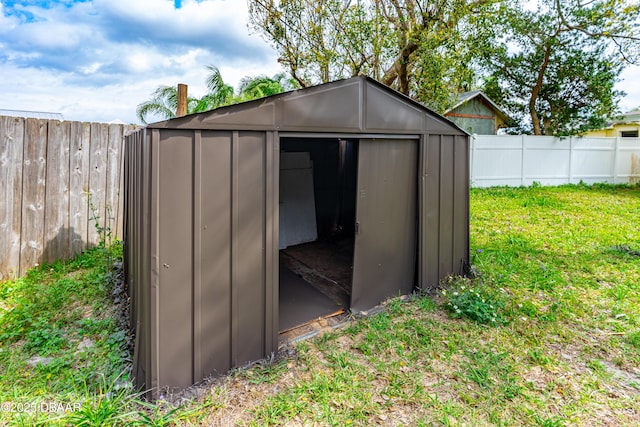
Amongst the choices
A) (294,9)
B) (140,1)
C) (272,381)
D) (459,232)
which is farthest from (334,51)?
(272,381)

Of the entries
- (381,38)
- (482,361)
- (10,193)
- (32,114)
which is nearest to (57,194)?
(10,193)

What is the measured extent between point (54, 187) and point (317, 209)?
415cm

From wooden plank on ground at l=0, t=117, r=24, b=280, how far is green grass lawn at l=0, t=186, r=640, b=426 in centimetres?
31

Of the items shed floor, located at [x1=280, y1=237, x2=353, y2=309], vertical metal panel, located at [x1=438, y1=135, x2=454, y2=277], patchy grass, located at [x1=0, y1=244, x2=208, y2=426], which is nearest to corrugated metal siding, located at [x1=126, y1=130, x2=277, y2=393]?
patchy grass, located at [x1=0, y1=244, x2=208, y2=426]

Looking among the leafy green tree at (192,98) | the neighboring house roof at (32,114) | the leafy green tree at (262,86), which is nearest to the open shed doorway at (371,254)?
the leafy green tree at (192,98)

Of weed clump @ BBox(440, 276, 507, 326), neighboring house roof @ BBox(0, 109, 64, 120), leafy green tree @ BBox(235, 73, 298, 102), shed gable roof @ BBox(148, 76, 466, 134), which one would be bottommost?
weed clump @ BBox(440, 276, 507, 326)

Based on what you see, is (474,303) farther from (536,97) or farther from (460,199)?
(536,97)

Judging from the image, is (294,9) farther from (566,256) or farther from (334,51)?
(566,256)

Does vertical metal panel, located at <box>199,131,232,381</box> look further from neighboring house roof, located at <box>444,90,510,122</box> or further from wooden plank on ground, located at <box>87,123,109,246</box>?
neighboring house roof, located at <box>444,90,510,122</box>

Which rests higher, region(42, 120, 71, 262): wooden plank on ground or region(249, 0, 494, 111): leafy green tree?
region(249, 0, 494, 111): leafy green tree

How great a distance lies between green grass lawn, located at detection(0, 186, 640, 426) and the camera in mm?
2355

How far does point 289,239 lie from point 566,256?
14.3 ft

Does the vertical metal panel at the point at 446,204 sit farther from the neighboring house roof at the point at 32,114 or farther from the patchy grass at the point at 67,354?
the neighboring house roof at the point at 32,114

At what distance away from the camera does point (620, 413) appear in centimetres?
A: 241
